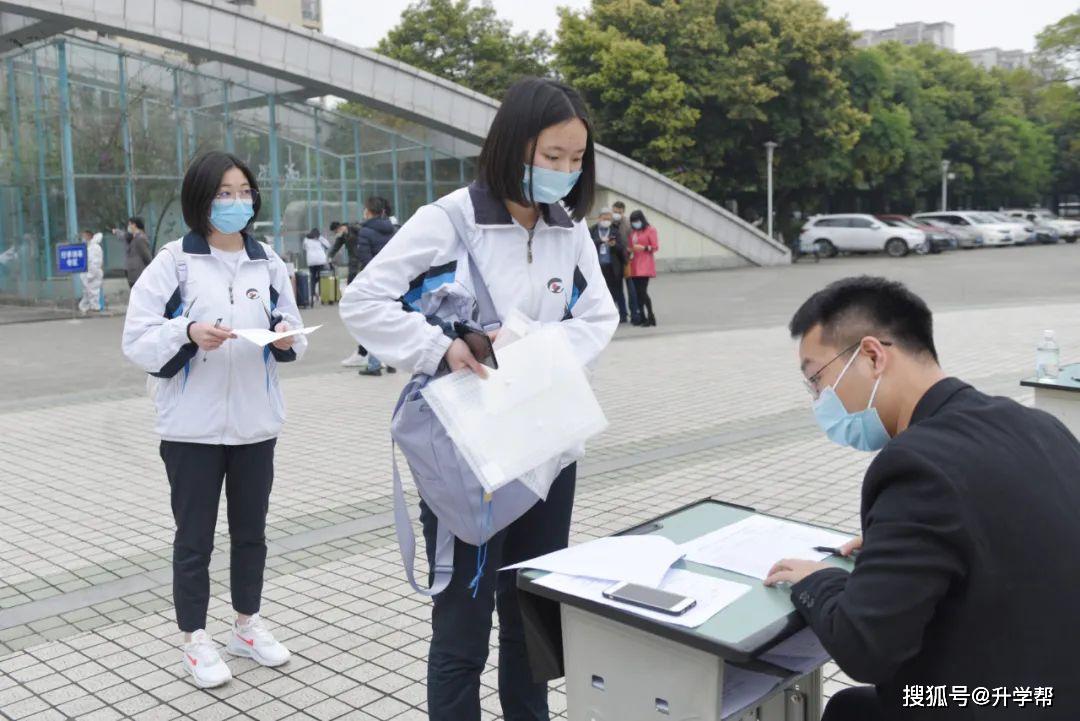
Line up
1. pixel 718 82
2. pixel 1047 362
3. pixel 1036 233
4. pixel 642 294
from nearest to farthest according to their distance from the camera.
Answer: pixel 1047 362, pixel 642 294, pixel 718 82, pixel 1036 233

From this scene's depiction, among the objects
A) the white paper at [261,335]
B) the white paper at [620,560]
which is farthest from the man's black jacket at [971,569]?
the white paper at [261,335]

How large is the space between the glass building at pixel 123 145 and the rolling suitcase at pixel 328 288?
7.70ft

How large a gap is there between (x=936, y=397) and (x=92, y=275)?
19.2m

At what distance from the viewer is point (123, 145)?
797 inches

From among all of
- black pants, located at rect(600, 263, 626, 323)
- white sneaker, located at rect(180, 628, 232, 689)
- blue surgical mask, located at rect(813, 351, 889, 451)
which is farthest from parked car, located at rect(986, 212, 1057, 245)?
blue surgical mask, located at rect(813, 351, 889, 451)

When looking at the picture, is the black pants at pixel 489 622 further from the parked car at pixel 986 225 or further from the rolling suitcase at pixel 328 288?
the parked car at pixel 986 225

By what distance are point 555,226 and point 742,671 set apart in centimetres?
124

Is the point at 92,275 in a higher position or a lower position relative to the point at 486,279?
lower

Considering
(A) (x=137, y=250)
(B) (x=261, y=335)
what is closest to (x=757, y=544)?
(B) (x=261, y=335)

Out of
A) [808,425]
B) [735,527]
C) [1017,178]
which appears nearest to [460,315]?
[735,527]

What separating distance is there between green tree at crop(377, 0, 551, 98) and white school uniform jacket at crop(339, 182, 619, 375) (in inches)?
1489

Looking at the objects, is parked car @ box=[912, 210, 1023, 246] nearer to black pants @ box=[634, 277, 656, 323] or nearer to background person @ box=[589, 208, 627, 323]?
black pants @ box=[634, 277, 656, 323]

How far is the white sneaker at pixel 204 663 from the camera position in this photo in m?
3.62

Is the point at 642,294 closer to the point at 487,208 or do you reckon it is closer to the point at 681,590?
the point at 487,208
